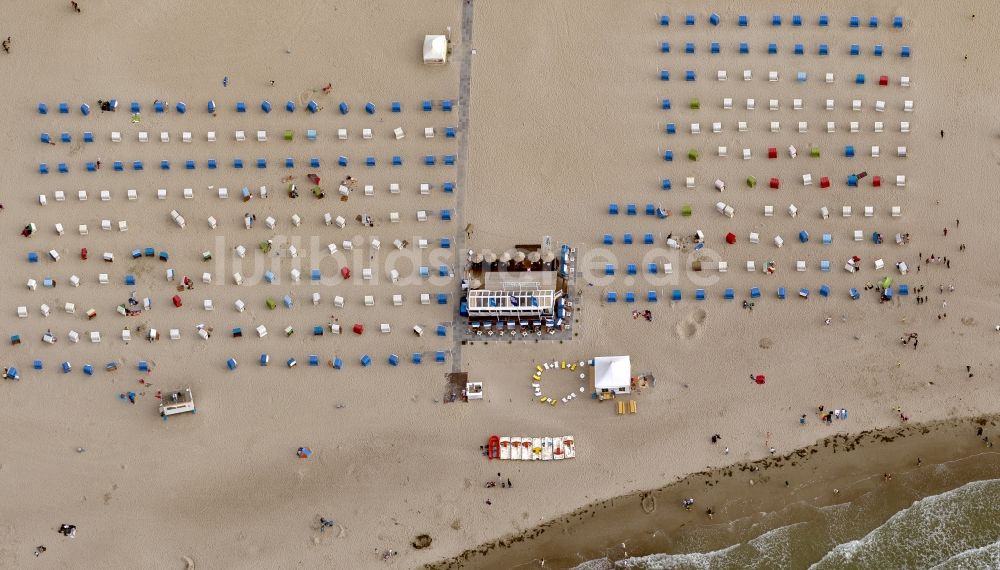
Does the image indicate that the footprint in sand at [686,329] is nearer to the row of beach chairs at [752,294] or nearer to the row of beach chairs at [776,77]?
the row of beach chairs at [752,294]

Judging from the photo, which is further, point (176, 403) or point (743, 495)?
point (743, 495)

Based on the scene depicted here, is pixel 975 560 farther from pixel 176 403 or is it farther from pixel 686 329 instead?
pixel 176 403

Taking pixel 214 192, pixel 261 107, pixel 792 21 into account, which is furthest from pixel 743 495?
pixel 261 107

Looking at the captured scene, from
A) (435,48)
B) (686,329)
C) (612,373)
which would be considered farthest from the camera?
(435,48)

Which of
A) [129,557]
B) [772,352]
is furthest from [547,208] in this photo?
[129,557]

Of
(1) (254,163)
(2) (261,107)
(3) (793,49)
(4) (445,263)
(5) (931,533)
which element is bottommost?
(5) (931,533)

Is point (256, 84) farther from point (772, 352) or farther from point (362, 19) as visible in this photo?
point (772, 352)

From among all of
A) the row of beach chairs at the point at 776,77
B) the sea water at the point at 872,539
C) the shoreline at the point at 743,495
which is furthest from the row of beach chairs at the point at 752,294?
the row of beach chairs at the point at 776,77

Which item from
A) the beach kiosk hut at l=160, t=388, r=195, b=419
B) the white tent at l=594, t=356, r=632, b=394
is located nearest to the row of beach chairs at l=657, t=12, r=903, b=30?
the white tent at l=594, t=356, r=632, b=394
